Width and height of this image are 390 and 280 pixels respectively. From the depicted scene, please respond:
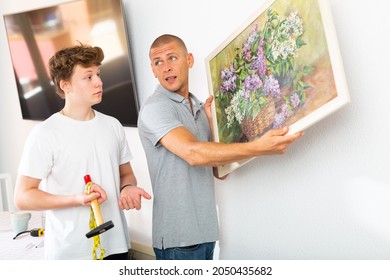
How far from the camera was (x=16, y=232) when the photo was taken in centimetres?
111

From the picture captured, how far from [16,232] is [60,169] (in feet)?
1.36

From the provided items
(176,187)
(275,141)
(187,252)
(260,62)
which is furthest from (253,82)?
(187,252)

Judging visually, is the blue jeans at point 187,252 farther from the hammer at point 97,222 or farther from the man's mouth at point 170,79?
the man's mouth at point 170,79

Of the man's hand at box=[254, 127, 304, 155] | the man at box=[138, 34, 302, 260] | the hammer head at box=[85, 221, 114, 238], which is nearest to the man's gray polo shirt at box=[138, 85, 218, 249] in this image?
the man at box=[138, 34, 302, 260]

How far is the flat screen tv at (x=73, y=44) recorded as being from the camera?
958 millimetres

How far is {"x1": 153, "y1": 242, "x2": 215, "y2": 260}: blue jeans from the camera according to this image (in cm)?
87

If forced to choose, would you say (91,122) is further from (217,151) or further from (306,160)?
(306,160)

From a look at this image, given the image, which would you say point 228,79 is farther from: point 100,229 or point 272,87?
point 100,229

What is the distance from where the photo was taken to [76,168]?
2.73ft

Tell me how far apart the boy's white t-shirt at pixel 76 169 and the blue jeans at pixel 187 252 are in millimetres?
86

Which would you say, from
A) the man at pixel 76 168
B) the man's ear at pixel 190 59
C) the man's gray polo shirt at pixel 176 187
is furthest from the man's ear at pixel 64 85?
the man's ear at pixel 190 59

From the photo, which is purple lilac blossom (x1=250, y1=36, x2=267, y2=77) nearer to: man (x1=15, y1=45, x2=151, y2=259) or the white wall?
the white wall
